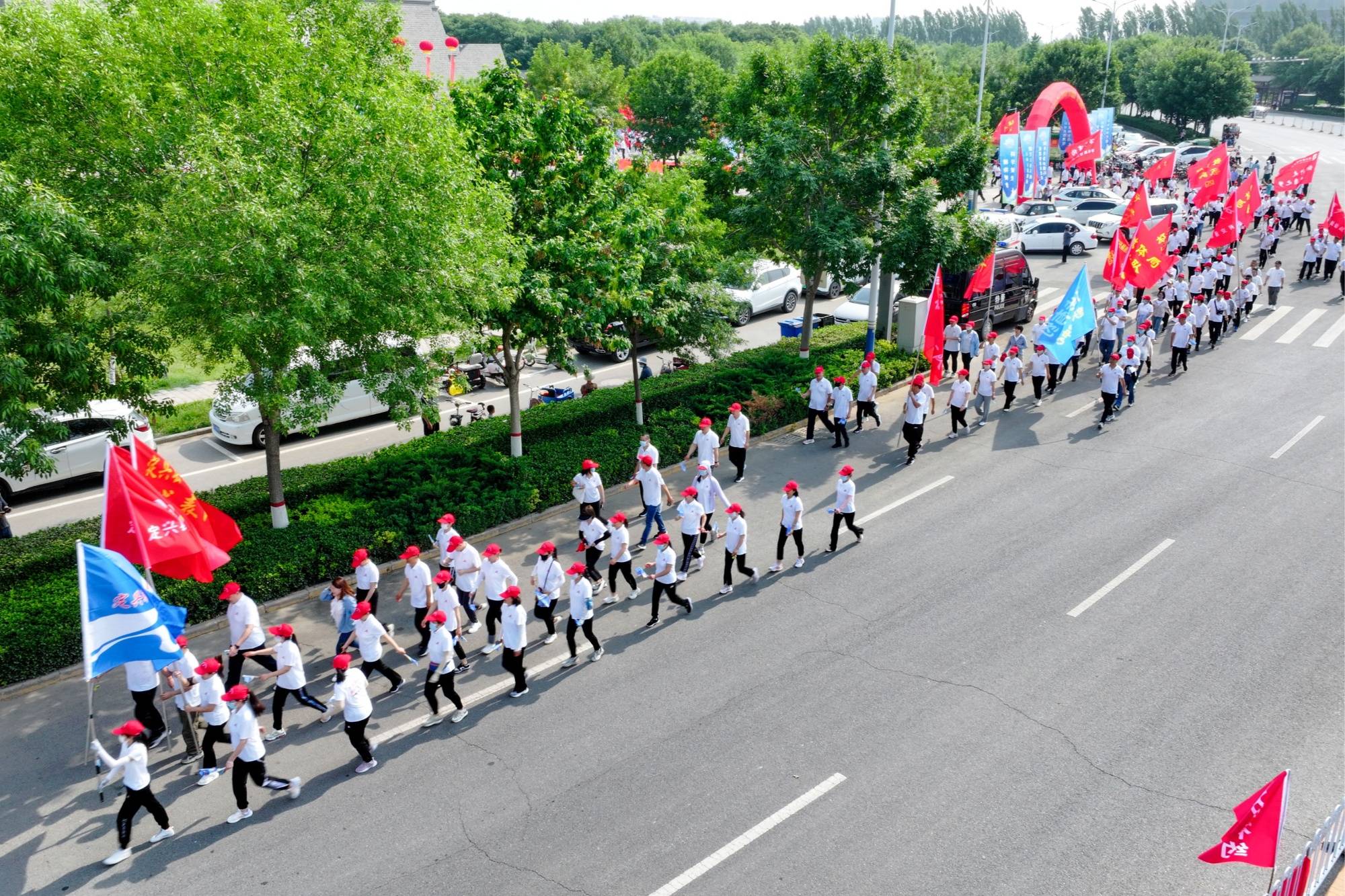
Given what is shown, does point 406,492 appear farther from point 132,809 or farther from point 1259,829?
point 1259,829

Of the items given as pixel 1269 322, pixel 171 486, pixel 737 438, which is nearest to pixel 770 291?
pixel 737 438

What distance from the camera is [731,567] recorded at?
48.5 ft

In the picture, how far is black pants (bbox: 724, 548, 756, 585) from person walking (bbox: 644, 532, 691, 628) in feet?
2.72

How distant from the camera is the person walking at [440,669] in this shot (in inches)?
452

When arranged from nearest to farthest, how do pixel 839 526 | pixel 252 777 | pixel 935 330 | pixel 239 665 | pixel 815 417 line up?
pixel 252 777 → pixel 239 665 → pixel 839 526 → pixel 815 417 → pixel 935 330

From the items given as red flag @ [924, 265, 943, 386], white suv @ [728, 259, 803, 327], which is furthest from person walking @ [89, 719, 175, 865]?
white suv @ [728, 259, 803, 327]

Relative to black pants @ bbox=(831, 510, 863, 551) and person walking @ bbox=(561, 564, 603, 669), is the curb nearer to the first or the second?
person walking @ bbox=(561, 564, 603, 669)

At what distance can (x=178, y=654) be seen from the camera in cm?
1109

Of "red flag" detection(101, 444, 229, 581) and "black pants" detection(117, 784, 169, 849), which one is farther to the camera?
"red flag" detection(101, 444, 229, 581)

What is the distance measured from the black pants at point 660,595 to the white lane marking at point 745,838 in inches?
153

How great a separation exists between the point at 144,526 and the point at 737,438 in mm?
9945

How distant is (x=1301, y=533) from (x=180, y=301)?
→ 17.1 meters

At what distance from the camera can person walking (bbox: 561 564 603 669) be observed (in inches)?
500

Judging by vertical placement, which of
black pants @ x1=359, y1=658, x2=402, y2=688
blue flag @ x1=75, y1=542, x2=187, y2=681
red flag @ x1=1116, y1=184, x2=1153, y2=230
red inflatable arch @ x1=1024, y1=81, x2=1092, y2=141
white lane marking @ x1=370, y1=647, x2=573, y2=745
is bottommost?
white lane marking @ x1=370, y1=647, x2=573, y2=745
